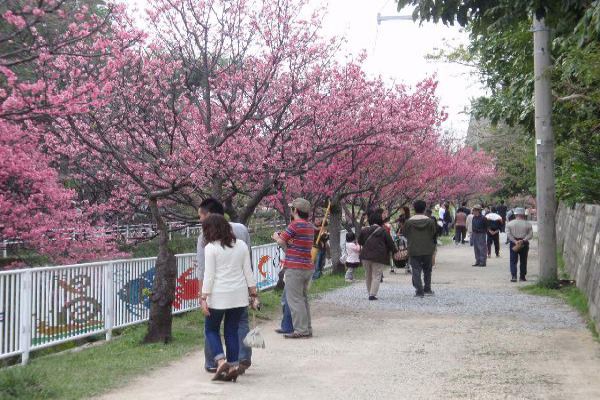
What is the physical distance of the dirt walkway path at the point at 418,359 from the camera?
6496 millimetres

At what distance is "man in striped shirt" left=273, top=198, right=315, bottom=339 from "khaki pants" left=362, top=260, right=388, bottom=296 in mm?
3827

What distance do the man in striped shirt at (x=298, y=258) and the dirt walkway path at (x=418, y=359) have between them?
42 cm

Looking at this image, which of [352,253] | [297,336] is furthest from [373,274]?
[297,336]

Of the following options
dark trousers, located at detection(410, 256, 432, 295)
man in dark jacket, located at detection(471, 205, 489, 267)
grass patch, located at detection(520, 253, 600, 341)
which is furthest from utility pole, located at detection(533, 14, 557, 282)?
man in dark jacket, located at detection(471, 205, 489, 267)

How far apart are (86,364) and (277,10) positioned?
21.9 ft

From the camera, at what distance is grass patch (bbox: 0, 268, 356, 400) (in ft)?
20.7

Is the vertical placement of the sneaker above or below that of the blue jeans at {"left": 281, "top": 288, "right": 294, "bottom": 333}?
below

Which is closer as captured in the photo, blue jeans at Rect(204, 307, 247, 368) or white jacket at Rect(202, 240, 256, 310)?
white jacket at Rect(202, 240, 256, 310)

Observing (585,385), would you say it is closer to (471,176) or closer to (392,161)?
(392,161)

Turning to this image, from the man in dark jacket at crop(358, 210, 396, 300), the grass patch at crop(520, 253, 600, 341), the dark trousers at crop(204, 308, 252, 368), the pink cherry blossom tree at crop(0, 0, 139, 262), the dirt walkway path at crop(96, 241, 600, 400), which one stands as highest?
the pink cherry blossom tree at crop(0, 0, 139, 262)

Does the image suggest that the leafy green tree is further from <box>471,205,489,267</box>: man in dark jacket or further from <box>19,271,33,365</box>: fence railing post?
<box>19,271,33,365</box>: fence railing post

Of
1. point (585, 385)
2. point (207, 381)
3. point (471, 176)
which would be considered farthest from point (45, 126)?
point (471, 176)

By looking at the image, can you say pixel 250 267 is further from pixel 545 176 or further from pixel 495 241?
pixel 495 241

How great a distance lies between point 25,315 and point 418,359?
14.2 ft
